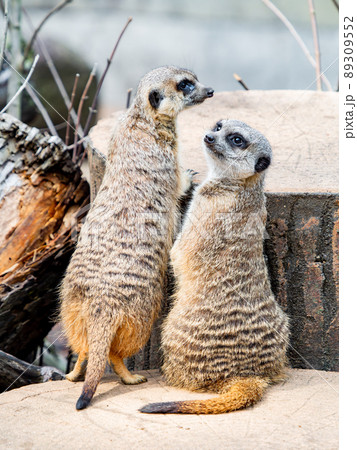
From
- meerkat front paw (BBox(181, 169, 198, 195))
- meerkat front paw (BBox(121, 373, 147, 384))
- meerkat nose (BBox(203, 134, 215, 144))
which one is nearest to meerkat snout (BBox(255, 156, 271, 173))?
meerkat nose (BBox(203, 134, 215, 144))

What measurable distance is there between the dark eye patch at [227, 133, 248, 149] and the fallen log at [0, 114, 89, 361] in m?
0.94

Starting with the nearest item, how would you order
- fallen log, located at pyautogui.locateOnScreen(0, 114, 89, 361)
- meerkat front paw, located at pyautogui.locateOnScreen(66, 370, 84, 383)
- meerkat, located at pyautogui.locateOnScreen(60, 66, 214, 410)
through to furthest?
meerkat, located at pyautogui.locateOnScreen(60, 66, 214, 410), meerkat front paw, located at pyautogui.locateOnScreen(66, 370, 84, 383), fallen log, located at pyautogui.locateOnScreen(0, 114, 89, 361)

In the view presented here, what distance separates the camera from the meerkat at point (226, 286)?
1910 mm

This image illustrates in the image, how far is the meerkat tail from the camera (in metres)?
1.62

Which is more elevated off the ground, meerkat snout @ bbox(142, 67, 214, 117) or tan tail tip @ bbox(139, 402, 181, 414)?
meerkat snout @ bbox(142, 67, 214, 117)

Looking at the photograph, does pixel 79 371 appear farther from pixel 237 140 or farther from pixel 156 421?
pixel 237 140

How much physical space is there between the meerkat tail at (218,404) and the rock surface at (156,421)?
22 millimetres

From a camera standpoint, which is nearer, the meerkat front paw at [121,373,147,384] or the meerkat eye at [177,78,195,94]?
the meerkat front paw at [121,373,147,384]

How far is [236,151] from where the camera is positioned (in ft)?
6.79

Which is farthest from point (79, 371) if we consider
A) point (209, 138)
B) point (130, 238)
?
point (209, 138)

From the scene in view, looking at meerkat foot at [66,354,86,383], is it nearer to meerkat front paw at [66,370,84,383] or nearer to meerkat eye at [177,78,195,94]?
meerkat front paw at [66,370,84,383]
